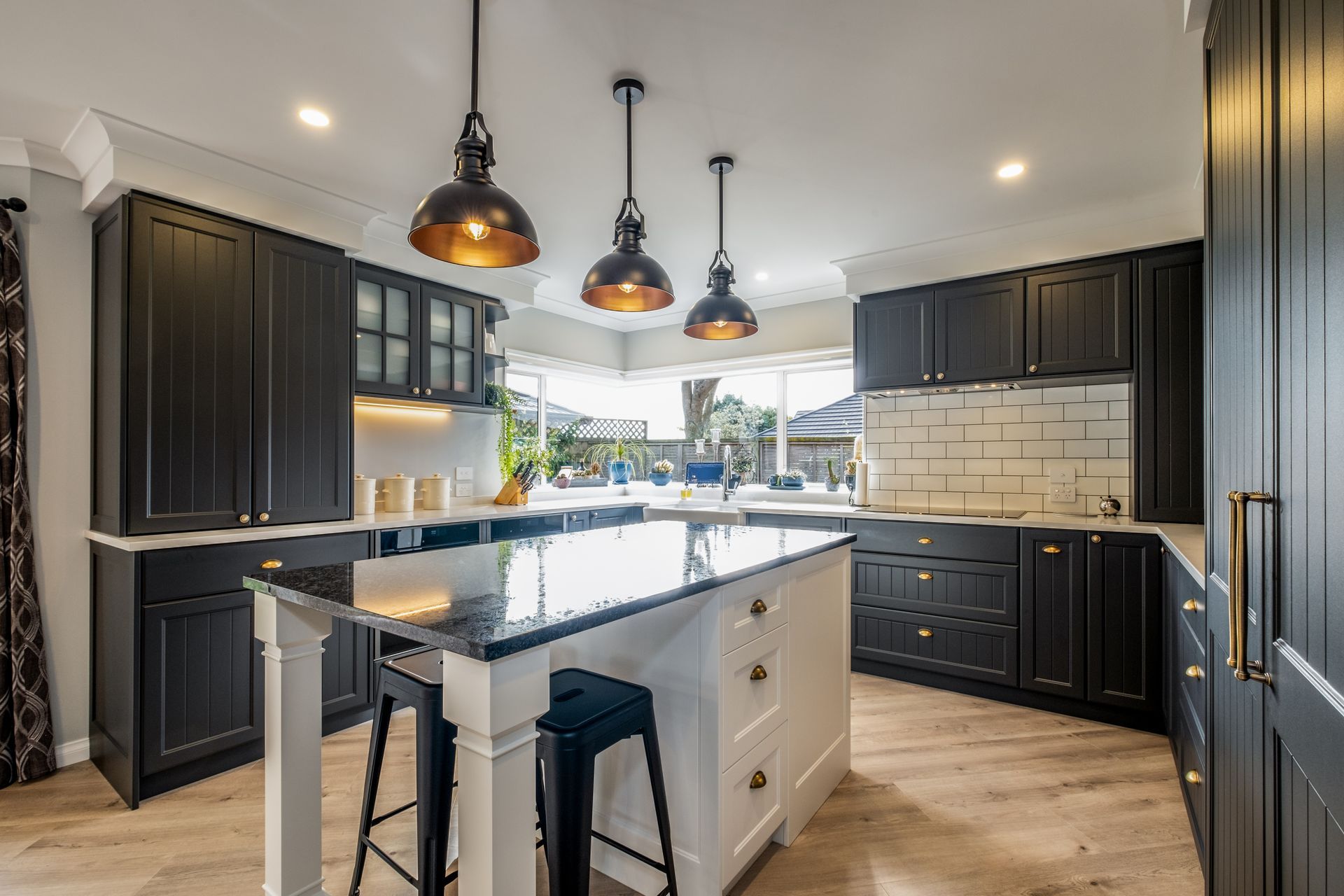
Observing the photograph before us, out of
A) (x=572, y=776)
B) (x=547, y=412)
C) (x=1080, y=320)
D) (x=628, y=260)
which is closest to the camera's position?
(x=572, y=776)

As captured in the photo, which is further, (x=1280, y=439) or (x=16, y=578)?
(x=16, y=578)

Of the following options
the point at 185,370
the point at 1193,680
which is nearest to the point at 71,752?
the point at 185,370

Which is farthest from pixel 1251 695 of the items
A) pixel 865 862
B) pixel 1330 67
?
pixel 865 862

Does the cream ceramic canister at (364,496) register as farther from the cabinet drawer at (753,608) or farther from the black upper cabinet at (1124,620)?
the black upper cabinet at (1124,620)

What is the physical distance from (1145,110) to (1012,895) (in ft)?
8.52

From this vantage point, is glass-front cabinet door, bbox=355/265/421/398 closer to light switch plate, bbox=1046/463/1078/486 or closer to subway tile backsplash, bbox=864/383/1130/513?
subway tile backsplash, bbox=864/383/1130/513

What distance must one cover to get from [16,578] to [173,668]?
0.70 m

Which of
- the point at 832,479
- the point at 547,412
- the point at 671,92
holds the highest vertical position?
the point at 671,92

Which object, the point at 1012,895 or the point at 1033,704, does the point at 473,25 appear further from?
the point at 1033,704

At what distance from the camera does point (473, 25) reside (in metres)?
1.66

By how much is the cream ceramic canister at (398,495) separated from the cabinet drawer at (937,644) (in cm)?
263

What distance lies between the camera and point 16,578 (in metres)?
2.36

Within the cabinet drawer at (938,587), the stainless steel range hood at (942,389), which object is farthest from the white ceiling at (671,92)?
the cabinet drawer at (938,587)

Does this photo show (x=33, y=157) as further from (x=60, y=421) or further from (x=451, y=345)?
(x=451, y=345)
